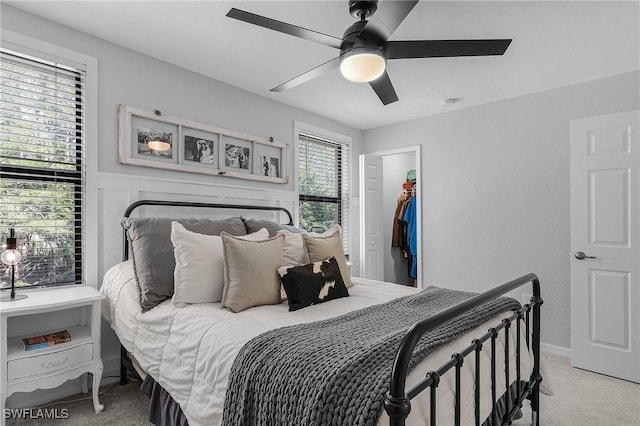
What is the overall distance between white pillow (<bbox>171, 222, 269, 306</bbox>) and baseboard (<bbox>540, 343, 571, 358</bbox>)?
3089mm

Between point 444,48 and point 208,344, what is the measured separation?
6.20ft

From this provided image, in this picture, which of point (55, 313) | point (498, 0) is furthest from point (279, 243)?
point (498, 0)

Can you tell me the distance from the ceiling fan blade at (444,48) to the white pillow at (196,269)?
1523 millimetres

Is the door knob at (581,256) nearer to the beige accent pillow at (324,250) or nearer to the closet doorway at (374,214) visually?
the closet doorway at (374,214)

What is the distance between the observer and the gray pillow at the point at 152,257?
2.06 m

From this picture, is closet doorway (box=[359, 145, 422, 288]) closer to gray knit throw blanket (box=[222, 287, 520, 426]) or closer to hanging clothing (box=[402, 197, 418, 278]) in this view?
hanging clothing (box=[402, 197, 418, 278])

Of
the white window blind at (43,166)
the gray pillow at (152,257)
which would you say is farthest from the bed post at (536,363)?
the white window blind at (43,166)

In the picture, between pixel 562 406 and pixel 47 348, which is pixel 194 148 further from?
pixel 562 406

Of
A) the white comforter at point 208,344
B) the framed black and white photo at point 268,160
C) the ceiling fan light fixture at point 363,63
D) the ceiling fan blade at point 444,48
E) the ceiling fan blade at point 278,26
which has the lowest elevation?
the white comforter at point 208,344

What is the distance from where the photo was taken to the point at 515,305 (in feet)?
6.39

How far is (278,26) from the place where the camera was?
6.00 feet

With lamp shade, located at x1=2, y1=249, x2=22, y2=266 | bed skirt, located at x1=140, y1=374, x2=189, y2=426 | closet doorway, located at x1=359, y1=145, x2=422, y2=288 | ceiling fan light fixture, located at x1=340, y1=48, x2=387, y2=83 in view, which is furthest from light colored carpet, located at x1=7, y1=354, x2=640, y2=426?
ceiling fan light fixture, located at x1=340, y1=48, x2=387, y2=83

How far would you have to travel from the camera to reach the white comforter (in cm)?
133

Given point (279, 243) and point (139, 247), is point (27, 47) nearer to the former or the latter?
point (139, 247)
